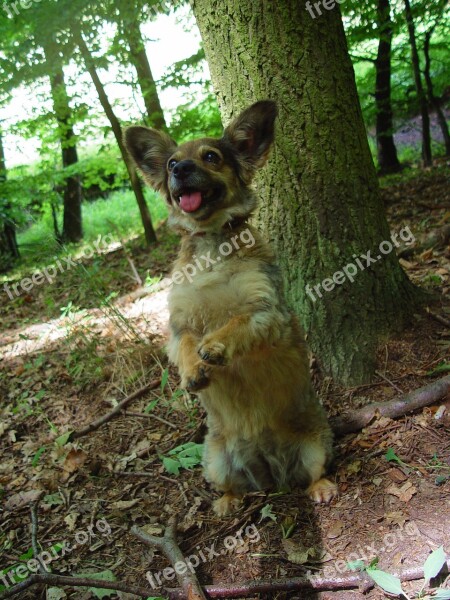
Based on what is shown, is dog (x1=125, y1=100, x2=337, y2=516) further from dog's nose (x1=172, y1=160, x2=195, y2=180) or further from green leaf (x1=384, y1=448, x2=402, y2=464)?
green leaf (x1=384, y1=448, x2=402, y2=464)

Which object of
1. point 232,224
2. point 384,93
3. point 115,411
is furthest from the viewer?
point 384,93

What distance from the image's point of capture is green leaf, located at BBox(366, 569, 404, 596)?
2365mm

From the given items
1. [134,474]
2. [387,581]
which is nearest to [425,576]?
[387,581]

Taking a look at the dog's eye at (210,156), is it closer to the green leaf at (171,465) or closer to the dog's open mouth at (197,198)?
the dog's open mouth at (197,198)

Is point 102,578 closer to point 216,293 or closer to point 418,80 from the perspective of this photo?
point 216,293

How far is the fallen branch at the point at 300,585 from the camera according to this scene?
8.20ft

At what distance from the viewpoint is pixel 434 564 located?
2.38 meters

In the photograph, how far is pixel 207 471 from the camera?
372 cm

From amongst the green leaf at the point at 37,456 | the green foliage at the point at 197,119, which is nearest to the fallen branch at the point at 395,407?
the green leaf at the point at 37,456

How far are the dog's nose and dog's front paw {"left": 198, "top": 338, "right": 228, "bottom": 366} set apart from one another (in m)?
1.28

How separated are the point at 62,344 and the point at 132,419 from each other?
191 cm

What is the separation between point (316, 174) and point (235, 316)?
1.48 metres

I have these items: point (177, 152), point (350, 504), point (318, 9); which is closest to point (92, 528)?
point (350, 504)

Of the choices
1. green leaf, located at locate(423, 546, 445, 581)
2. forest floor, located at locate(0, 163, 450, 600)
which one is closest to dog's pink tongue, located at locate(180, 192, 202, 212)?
forest floor, located at locate(0, 163, 450, 600)
